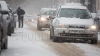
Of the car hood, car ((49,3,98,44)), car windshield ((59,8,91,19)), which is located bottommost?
car ((49,3,98,44))

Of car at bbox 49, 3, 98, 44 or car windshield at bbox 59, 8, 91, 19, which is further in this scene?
car windshield at bbox 59, 8, 91, 19

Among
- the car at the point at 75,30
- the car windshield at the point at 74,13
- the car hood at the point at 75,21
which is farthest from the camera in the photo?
the car windshield at the point at 74,13

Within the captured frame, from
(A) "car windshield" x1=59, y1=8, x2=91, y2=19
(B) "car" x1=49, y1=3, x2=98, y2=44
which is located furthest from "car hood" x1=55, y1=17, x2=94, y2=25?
(A) "car windshield" x1=59, y1=8, x2=91, y2=19

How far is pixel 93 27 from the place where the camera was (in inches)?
602

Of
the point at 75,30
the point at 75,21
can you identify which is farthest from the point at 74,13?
the point at 75,30

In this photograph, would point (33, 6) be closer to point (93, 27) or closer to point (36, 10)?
point (36, 10)

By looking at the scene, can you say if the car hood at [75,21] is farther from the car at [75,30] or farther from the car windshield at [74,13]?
the car windshield at [74,13]

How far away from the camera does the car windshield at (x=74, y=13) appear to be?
53.8 ft

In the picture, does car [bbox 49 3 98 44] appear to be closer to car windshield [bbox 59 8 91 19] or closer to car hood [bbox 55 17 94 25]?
car hood [bbox 55 17 94 25]

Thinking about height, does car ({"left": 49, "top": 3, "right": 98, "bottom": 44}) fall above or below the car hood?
below

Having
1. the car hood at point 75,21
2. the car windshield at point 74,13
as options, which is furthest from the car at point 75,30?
the car windshield at point 74,13

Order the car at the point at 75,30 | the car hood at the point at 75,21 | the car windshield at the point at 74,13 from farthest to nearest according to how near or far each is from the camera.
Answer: the car windshield at the point at 74,13
the car hood at the point at 75,21
the car at the point at 75,30

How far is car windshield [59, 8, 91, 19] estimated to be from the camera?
16.4 metres

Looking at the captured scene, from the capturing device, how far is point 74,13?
653 inches
